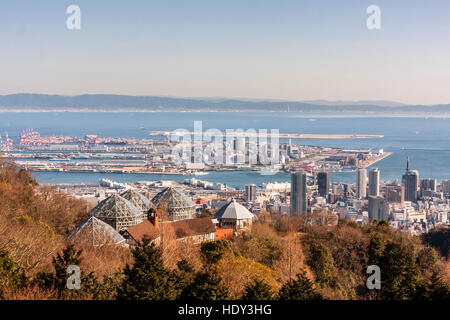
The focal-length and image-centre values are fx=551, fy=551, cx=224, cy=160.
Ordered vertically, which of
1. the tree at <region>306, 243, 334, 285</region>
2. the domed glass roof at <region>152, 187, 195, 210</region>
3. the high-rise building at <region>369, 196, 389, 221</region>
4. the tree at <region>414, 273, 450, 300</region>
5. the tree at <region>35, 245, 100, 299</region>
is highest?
the tree at <region>35, 245, 100, 299</region>

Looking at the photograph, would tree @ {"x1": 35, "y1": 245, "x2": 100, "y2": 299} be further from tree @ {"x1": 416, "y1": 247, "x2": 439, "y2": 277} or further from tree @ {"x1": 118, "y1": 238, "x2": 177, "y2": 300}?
tree @ {"x1": 416, "y1": 247, "x2": 439, "y2": 277}

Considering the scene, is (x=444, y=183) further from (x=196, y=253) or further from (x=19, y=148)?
(x=19, y=148)

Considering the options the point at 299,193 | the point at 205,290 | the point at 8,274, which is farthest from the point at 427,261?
the point at 299,193

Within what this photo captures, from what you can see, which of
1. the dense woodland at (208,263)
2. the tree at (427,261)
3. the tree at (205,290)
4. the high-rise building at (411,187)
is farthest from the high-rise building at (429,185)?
the tree at (205,290)

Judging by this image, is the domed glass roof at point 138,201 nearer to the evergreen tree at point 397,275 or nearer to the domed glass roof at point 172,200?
the domed glass roof at point 172,200

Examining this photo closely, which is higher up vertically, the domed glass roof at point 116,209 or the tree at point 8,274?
the tree at point 8,274

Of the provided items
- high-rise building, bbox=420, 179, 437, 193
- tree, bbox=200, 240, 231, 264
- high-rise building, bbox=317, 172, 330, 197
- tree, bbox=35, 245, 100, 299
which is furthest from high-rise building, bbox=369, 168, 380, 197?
tree, bbox=35, 245, 100, 299

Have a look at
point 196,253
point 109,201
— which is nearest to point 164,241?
point 196,253
